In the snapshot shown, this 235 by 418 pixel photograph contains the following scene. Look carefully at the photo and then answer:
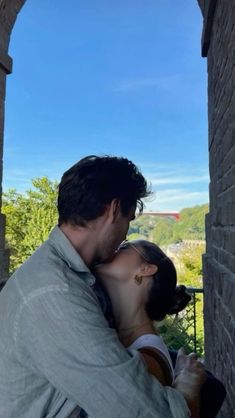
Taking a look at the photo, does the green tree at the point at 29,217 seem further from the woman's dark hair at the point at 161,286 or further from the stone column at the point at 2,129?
the woman's dark hair at the point at 161,286

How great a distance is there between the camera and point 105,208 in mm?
1119

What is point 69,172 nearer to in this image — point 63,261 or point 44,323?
point 63,261

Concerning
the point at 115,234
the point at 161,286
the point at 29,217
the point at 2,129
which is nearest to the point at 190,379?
the point at 161,286

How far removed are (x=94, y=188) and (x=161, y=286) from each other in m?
0.37

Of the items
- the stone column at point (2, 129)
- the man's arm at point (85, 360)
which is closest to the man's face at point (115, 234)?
the man's arm at point (85, 360)

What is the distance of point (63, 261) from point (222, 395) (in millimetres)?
568

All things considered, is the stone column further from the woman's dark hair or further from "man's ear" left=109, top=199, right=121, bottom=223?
"man's ear" left=109, top=199, right=121, bottom=223

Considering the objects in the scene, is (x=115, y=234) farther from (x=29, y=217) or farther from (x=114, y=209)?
(x=29, y=217)

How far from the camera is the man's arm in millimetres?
855

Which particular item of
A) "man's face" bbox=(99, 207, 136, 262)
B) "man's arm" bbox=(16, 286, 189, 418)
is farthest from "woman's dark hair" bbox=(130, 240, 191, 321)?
"man's arm" bbox=(16, 286, 189, 418)

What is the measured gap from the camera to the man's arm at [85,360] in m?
0.85

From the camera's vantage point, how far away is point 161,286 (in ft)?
4.21

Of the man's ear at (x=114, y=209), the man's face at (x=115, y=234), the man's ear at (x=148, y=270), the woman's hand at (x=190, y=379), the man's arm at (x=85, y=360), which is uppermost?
the man's ear at (x=114, y=209)

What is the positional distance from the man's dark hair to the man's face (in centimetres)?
2
